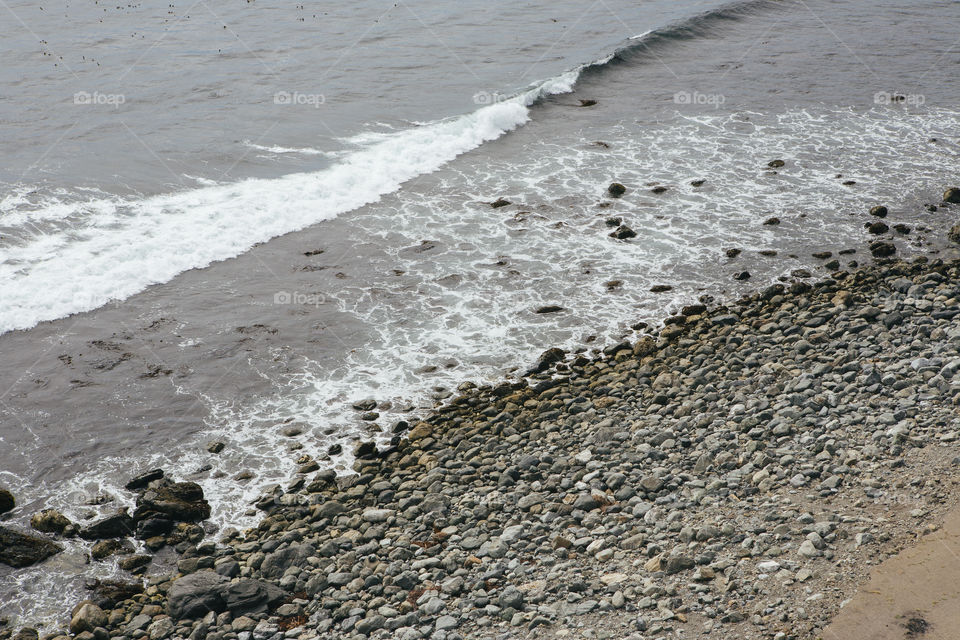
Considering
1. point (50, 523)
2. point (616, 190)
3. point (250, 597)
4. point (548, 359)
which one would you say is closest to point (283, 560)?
point (250, 597)

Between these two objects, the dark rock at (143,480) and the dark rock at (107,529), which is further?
the dark rock at (143,480)

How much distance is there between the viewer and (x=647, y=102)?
1095 inches

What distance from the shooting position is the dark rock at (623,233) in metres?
18.0

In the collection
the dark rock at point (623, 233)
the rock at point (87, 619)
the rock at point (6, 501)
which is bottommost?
the rock at point (87, 619)

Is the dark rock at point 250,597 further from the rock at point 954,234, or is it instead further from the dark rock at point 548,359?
the rock at point 954,234

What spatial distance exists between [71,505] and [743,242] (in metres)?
14.2

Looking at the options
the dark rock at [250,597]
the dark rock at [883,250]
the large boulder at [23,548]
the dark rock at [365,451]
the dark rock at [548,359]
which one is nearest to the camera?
the dark rock at [250,597]

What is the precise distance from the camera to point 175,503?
10414 mm

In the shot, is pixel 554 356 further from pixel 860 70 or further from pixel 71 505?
pixel 860 70

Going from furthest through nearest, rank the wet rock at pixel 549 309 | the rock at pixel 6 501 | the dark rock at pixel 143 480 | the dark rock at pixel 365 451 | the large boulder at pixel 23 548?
the wet rock at pixel 549 309 < the dark rock at pixel 365 451 < the dark rock at pixel 143 480 < the rock at pixel 6 501 < the large boulder at pixel 23 548

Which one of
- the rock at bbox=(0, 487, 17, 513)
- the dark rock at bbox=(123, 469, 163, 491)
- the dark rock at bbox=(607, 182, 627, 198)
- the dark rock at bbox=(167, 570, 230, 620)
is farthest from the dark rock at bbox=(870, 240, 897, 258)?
the rock at bbox=(0, 487, 17, 513)

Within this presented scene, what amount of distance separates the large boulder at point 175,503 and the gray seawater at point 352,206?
0.93ft

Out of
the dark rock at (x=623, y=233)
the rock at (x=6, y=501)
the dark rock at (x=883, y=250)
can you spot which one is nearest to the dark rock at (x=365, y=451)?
the rock at (x=6, y=501)

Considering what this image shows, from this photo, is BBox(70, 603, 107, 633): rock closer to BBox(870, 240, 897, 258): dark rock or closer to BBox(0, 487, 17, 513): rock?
BBox(0, 487, 17, 513): rock
